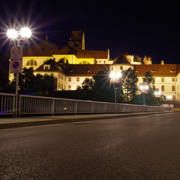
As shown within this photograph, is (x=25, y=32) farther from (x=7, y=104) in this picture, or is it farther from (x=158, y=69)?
(x=158, y=69)

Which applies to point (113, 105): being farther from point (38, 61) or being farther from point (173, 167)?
point (38, 61)

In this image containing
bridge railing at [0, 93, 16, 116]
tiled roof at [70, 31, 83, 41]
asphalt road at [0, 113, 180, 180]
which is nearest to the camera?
asphalt road at [0, 113, 180, 180]

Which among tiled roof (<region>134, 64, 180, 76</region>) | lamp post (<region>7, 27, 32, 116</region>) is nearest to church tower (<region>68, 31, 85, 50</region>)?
tiled roof (<region>134, 64, 180, 76</region>)

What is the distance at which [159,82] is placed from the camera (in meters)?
120

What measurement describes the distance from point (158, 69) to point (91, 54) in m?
33.1

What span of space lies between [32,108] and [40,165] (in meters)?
11.2

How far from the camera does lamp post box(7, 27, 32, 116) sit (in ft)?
47.4

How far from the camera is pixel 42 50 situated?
132125 millimetres

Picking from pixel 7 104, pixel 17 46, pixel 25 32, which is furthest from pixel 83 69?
pixel 7 104

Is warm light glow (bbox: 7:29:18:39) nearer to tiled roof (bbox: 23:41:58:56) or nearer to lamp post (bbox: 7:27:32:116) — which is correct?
lamp post (bbox: 7:27:32:116)

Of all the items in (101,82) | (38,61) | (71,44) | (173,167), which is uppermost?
(71,44)

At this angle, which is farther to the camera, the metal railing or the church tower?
the church tower

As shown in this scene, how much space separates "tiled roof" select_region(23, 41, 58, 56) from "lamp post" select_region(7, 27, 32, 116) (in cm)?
11270

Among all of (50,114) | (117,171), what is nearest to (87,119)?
(50,114)
